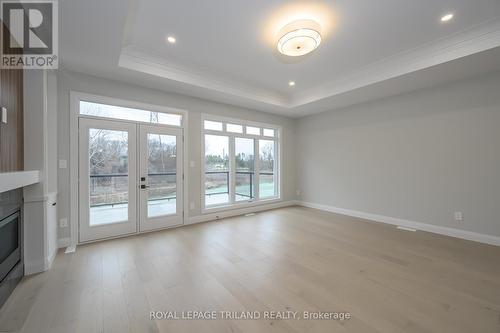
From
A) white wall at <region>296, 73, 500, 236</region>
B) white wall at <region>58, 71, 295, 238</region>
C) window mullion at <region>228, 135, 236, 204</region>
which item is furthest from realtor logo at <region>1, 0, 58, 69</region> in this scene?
white wall at <region>296, 73, 500, 236</region>

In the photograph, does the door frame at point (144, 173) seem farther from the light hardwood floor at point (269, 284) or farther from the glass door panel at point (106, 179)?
the light hardwood floor at point (269, 284)

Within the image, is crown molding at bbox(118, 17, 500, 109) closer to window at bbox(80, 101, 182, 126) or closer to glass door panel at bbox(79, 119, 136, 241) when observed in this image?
window at bbox(80, 101, 182, 126)

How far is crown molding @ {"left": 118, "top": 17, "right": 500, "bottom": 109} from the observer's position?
2664mm

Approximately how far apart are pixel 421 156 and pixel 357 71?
208 centimetres

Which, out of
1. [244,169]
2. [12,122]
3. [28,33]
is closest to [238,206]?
[244,169]

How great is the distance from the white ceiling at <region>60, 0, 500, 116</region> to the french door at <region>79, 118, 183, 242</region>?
93cm

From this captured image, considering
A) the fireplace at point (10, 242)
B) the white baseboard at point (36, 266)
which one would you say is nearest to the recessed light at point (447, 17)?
the fireplace at point (10, 242)

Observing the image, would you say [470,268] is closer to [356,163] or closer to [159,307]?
[356,163]

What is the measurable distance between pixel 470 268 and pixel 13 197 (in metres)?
5.25

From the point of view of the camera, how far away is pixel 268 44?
9.82 ft

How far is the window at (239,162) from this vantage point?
479 cm

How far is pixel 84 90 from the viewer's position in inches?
129

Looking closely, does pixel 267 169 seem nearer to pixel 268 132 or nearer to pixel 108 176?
pixel 268 132

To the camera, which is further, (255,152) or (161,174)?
(255,152)
